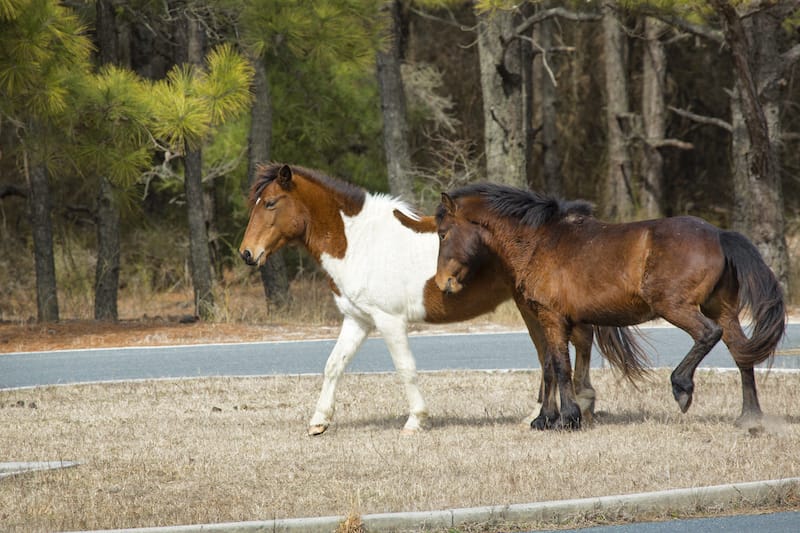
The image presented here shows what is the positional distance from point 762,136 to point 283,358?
28.8ft

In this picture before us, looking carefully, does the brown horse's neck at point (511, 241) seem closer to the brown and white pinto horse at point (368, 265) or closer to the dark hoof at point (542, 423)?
the brown and white pinto horse at point (368, 265)

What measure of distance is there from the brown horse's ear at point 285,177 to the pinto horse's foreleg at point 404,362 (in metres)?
1.32

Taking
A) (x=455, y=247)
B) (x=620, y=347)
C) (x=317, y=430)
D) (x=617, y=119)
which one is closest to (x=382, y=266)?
(x=455, y=247)

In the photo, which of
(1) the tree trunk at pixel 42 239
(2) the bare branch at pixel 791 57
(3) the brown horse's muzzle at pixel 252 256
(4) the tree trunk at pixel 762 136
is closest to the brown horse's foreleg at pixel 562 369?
(3) the brown horse's muzzle at pixel 252 256

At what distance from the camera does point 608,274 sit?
29.2 ft

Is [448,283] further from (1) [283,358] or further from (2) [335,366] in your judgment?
(1) [283,358]

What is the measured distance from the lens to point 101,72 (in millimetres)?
18375

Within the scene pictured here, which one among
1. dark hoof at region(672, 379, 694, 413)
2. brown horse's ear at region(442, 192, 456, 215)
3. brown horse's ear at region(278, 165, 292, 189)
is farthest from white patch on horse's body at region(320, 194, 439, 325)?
dark hoof at region(672, 379, 694, 413)

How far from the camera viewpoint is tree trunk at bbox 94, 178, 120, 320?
68.0ft

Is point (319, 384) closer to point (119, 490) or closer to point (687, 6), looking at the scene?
point (119, 490)

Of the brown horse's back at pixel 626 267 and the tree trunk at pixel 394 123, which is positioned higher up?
the tree trunk at pixel 394 123

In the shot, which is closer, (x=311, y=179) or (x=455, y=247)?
(x=455, y=247)

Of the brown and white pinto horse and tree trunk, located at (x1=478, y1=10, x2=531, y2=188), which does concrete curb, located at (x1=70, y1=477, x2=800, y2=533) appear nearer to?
the brown and white pinto horse

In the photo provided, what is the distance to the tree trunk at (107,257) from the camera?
2073 cm
